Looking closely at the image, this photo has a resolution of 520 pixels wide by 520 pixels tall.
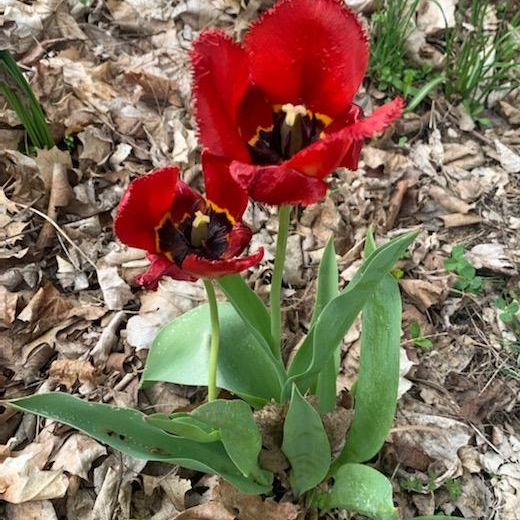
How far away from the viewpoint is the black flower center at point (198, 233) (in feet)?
4.15

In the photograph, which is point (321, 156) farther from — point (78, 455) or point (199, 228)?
point (78, 455)

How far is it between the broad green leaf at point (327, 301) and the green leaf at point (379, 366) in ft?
0.30

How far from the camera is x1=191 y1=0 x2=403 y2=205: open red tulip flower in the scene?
0.92 m

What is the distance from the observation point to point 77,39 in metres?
2.63

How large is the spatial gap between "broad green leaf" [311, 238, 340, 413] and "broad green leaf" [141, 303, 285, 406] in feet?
0.34

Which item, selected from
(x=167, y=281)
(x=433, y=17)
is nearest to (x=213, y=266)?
(x=167, y=281)

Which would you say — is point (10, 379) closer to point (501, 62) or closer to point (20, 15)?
point (20, 15)

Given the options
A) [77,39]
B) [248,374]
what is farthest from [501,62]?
[248,374]

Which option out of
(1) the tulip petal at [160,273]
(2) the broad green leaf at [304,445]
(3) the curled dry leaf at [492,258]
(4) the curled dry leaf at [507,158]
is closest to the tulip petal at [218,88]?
(1) the tulip petal at [160,273]

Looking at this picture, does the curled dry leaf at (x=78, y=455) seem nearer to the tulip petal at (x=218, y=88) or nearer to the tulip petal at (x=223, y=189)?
the tulip petal at (x=223, y=189)

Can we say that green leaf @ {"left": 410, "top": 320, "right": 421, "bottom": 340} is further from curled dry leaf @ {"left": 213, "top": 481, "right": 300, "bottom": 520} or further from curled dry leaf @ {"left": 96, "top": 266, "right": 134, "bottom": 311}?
curled dry leaf @ {"left": 96, "top": 266, "right": 134, "bottom": 311}

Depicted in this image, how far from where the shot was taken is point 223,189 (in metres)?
1.27

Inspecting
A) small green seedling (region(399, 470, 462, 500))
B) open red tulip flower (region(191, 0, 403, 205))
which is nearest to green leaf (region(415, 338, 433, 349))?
small green seedling (region(399, 470, 462, 500))

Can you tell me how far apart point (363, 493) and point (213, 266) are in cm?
61
